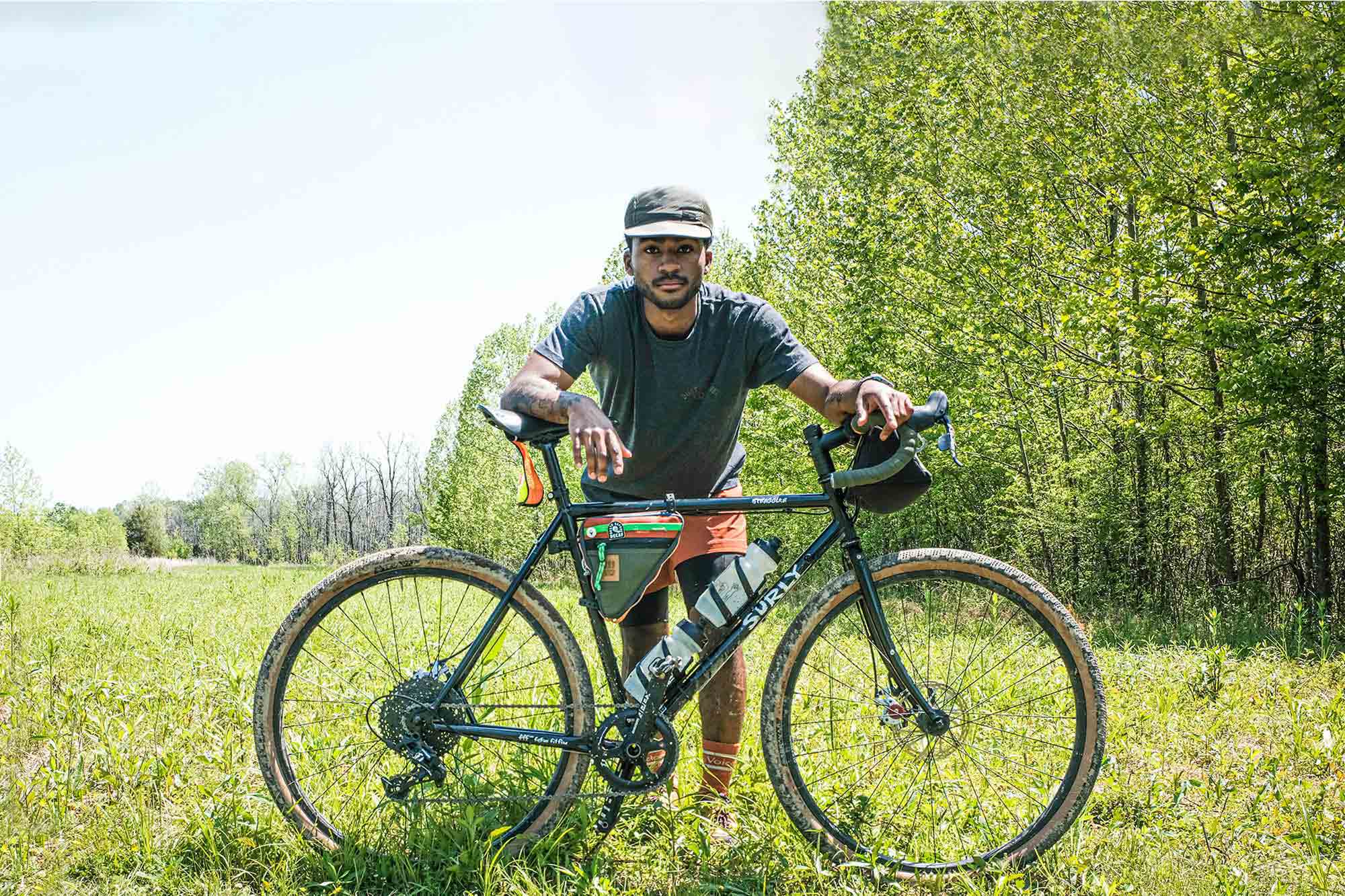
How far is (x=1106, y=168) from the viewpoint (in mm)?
10305

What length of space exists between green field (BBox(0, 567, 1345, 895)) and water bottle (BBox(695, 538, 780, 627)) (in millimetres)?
760

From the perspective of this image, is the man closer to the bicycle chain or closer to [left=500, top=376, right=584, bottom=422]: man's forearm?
[left=500, top=376, right=584, bottom=422]: man's forearm

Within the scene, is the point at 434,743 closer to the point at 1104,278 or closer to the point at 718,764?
the point at 718,764

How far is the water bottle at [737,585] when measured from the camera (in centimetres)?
278

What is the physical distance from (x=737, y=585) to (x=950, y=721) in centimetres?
81

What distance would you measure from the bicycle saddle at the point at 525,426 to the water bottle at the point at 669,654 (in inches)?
28.8

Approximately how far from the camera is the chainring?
9.02 ft

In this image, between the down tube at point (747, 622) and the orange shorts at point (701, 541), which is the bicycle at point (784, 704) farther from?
the orange shorts at point (701, 541)

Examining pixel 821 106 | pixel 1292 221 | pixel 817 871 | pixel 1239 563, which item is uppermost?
pixel 821 106

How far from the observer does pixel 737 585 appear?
2.80 m

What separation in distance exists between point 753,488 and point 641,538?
16.8 meters

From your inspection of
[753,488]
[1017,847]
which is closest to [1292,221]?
[1017,847]

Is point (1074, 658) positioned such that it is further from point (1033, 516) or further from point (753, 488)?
point (753, 488)

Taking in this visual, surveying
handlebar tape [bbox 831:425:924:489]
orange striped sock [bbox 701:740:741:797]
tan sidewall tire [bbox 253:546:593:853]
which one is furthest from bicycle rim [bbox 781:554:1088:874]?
tan sidewall tire [bbox 253:546:593:853]
